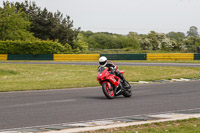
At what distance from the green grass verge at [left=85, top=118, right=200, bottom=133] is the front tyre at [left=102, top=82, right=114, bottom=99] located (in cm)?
466

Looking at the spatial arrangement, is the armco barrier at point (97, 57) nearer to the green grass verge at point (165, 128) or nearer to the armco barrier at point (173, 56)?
the armco barrier at point (173, 56)

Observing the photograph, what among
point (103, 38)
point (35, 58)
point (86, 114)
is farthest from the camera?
point (103, 38)

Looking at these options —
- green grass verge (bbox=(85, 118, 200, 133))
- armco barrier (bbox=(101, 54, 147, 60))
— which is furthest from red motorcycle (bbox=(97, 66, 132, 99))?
armco barrier (bbox=(101, 54, 147, 60))

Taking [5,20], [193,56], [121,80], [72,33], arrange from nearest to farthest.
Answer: [121,80] < [193,56] < [5,20] < [72,33]

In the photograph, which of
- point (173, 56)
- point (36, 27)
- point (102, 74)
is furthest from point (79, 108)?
point (36, 27)

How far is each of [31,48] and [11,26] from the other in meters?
20.1

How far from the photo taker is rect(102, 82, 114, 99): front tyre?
39.9 ft

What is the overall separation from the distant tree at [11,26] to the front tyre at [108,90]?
62927 mm

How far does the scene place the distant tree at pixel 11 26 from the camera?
73.1m

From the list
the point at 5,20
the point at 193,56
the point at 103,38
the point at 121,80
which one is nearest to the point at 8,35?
the point at 5,20

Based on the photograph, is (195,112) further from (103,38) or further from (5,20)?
(103,38)

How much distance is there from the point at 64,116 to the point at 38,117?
0.58 m

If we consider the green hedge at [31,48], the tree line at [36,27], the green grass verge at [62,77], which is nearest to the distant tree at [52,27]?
the tree line at [36,27]

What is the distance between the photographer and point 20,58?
54438 mm
